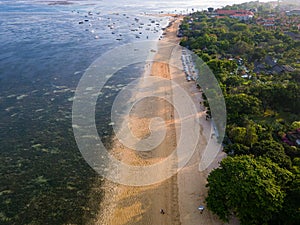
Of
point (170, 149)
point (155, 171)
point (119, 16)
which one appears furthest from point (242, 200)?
point (119, 16)

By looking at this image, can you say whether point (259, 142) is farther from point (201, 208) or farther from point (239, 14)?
point (239, 14)

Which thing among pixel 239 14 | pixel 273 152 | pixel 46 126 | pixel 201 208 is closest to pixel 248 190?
pixel 201 208

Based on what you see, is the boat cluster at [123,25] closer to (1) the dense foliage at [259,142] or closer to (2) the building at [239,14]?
(2) the building at [239,14]

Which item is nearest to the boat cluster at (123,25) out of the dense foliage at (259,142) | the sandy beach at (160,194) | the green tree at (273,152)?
the dense foliage at (259,142)

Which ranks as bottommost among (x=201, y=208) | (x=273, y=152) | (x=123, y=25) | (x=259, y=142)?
(x=123, y=25)

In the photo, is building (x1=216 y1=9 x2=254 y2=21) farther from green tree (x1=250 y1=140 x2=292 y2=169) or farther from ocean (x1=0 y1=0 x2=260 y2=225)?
green tree (x1=250 y1=140 x2=292 y2=169)

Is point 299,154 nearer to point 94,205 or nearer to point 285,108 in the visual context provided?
point 285,108
